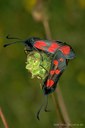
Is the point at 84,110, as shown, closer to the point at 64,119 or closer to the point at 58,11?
the point at 58,11

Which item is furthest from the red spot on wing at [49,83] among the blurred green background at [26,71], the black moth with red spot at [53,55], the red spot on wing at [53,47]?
the blurred green background at [26,71]

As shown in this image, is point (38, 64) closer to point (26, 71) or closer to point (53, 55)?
point (53, 55)

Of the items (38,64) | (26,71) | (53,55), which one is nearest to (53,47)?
(53,55)

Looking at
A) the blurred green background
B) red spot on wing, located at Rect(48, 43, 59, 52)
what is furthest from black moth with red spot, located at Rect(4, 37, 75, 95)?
the blurred green background

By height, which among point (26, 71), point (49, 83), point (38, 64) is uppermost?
point (38, 64)

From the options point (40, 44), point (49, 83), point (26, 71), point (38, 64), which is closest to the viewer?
point (49, 83)

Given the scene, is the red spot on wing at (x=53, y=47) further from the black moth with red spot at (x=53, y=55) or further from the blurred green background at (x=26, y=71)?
the blurred green background at (x=26, y=71)

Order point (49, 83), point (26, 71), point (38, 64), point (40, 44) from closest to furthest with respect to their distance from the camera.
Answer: point (49, 83), point (38, 64), point (40, 44), point (26, 71)
